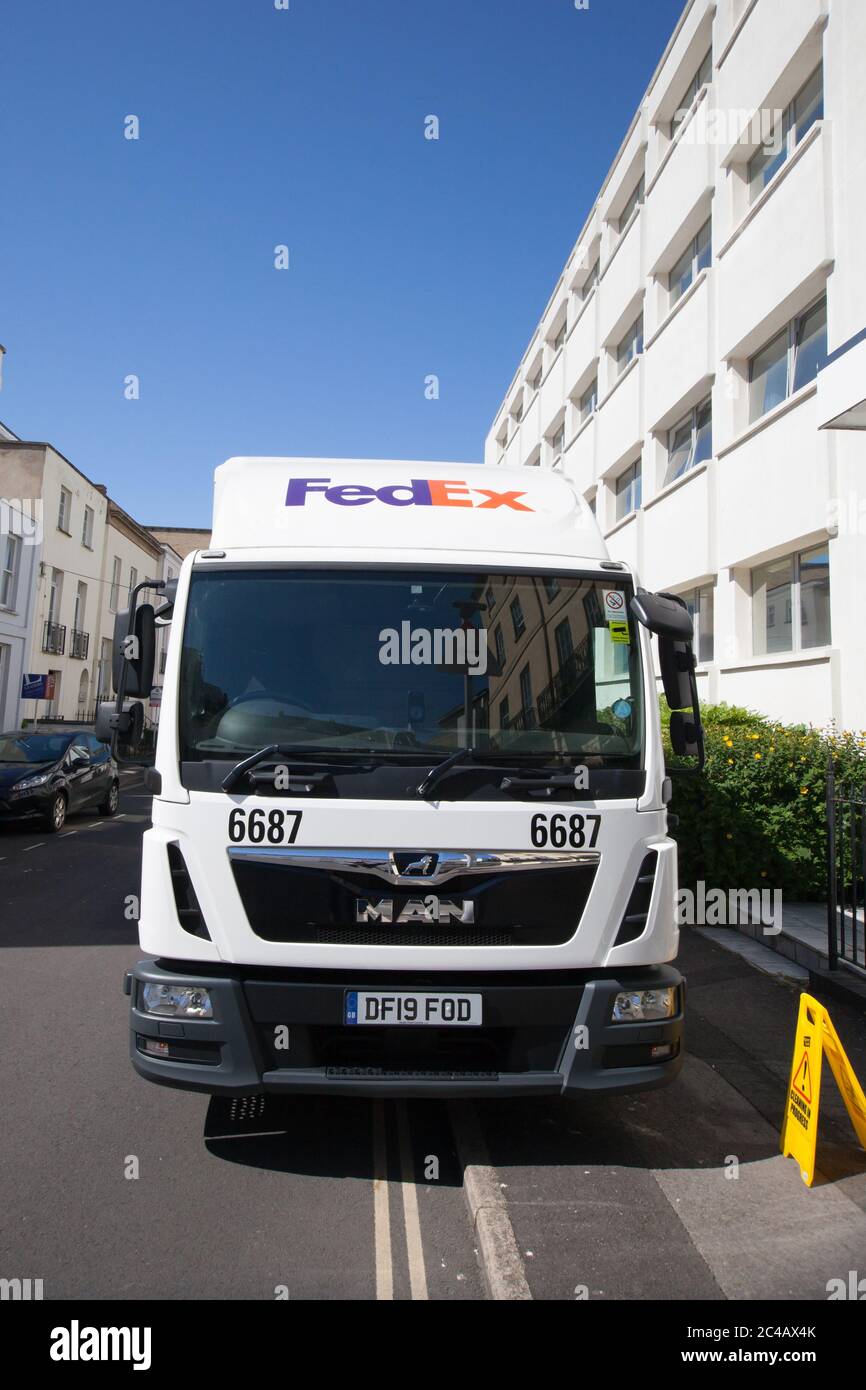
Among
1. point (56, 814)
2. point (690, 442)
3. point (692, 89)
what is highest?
point (692, 89)

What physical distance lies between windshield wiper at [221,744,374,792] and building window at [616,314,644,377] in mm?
18020

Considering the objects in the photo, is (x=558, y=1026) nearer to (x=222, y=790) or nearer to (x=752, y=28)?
(x=222, y=790)

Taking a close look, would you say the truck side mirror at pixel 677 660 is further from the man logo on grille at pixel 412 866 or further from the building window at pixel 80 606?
the building window at pixel 80 606

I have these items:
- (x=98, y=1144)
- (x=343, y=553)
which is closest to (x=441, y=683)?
(x=343, y=553)

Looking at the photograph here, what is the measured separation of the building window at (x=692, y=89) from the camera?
1650cm

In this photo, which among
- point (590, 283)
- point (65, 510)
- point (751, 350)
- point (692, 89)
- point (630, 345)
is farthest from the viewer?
point (65, 510)

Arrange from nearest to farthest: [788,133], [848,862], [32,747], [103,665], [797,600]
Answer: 1. [848,862]
2. [797,600]
3. [788,133]
4. [32,747]
5. [103,665]

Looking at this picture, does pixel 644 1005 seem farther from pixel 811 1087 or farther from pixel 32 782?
pixel 32 782

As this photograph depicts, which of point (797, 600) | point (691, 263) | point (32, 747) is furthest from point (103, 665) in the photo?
point (797, 600)

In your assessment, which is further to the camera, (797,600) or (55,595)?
(55,595)

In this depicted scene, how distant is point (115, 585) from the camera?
35.8 meters

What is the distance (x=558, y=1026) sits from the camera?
11.3ft

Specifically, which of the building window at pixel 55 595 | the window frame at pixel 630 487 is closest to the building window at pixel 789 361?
the window frame at pixel 630 487

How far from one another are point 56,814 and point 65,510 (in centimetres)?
1833
